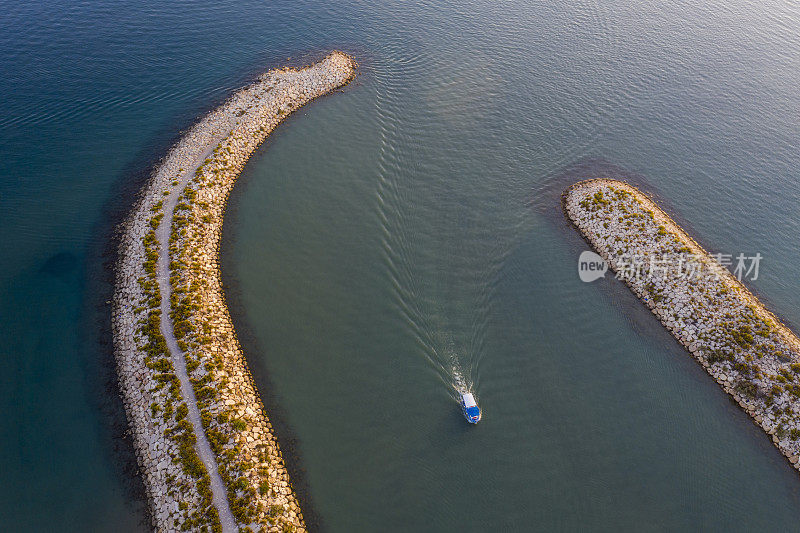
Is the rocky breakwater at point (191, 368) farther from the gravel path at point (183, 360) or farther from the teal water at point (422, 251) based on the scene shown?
the teal water at point (422, 251)

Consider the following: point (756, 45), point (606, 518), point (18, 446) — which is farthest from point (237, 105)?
point (756, 45)

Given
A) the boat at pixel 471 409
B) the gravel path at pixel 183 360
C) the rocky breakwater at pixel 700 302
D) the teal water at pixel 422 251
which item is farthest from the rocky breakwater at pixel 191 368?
the rocky breakwater at pixel 700 302

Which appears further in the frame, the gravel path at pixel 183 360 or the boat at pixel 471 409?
the boat at pixel 471 409

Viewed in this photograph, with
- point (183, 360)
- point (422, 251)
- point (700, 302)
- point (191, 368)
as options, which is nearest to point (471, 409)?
point (422, 251)

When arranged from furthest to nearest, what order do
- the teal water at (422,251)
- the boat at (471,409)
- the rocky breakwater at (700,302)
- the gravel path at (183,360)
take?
the rocky breakwater at (700,302)
the boat at (471,409)
the teal water at (422,251)
the gravel path at (183,360)

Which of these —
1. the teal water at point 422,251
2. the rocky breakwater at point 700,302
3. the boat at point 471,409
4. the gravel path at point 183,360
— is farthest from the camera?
the rocky breakwater at point 700,302

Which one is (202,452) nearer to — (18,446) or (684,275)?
(18,446)
